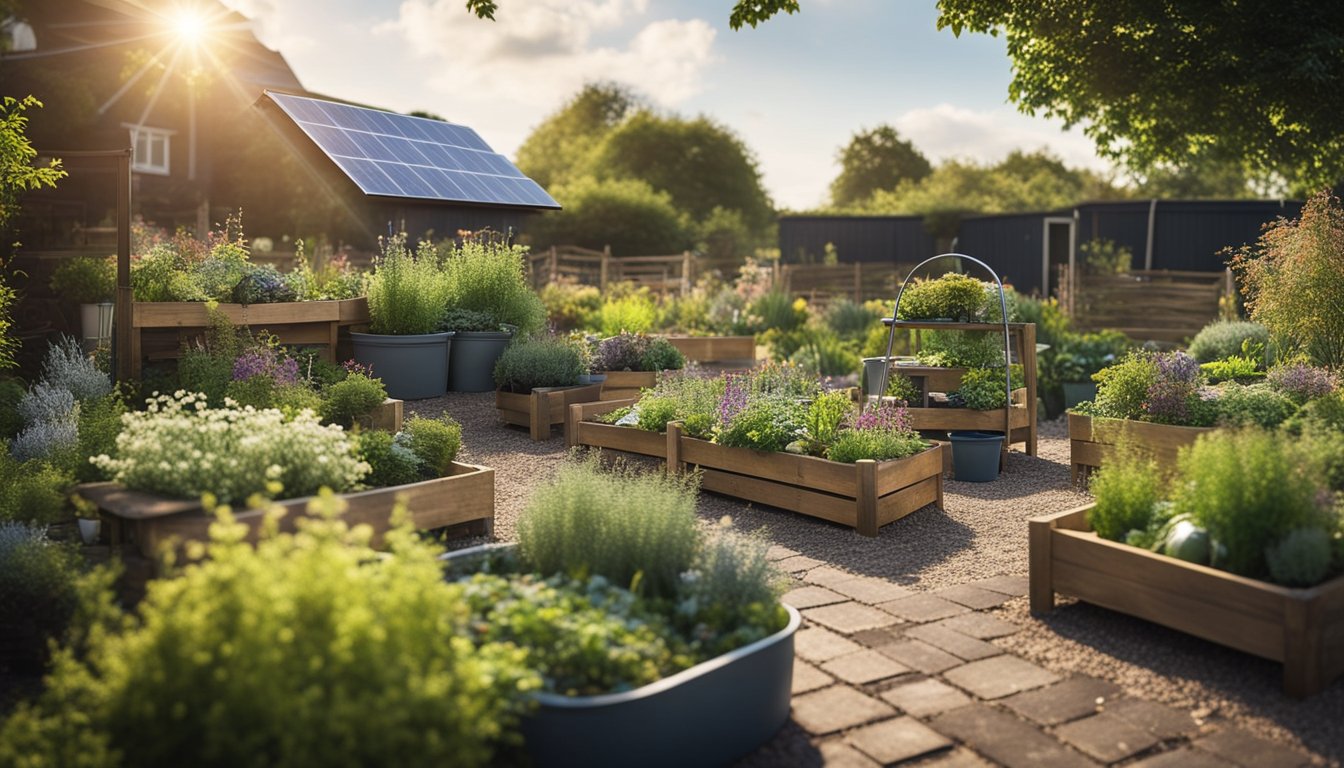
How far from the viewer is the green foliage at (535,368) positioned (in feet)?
30.6

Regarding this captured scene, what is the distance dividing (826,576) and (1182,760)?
2.18 meters

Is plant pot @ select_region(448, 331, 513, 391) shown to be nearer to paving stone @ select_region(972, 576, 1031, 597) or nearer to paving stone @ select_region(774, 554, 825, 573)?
paving stone @ select_region(774, 554, 825, 573)

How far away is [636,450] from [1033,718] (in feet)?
14.6

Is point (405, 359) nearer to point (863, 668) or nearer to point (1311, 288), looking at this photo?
point (863, 668)

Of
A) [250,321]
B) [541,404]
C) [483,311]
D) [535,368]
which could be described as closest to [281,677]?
[541,404]

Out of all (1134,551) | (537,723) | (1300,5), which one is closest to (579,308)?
(1300,5)

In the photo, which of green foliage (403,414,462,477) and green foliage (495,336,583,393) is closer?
green foliage (403,414,462,477)

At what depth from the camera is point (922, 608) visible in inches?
189

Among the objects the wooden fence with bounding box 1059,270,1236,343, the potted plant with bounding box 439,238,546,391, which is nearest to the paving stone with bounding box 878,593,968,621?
the potted plant with bounding box 439,238,546,391

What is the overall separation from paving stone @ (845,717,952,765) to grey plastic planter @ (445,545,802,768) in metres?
0.32

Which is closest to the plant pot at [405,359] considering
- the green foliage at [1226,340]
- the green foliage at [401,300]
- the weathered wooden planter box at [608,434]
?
the green foliage at [401,300]

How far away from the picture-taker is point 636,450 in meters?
7.73

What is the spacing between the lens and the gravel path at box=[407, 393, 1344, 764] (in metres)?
3.74

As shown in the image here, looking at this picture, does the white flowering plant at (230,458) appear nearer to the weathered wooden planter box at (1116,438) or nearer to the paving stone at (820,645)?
the paving stone at (820,645)
